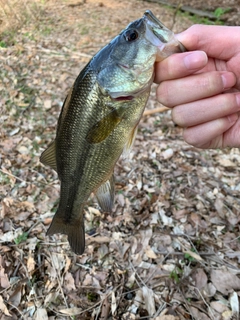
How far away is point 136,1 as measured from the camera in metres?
10.3

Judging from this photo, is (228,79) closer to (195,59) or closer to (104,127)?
(195,59)

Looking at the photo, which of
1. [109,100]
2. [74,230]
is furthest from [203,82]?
[74,230]

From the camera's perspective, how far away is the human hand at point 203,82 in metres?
1.53

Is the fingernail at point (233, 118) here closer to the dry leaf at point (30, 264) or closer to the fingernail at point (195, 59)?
the fingernail at point (195, 59)

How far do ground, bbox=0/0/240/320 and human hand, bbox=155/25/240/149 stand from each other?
1.44 m

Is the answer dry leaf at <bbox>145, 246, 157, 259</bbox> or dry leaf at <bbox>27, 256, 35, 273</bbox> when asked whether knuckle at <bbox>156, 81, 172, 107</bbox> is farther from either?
dry leaf at <bbox>27, 256, 35, 273</bbox>

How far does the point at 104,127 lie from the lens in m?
1.52

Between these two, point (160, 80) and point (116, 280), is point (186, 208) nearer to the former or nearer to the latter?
point (116, 280)

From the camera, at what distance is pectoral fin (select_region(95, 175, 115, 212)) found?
180cm

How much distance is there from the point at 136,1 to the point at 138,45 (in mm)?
9902

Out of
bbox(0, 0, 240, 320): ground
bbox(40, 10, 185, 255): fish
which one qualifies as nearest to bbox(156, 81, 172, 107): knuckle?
bbox(40, 10, 185, 255): fish

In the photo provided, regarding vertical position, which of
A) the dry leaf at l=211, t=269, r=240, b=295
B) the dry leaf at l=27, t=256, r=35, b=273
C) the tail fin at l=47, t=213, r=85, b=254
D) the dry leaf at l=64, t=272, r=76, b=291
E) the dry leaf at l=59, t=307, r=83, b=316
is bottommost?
the dry leaf at l=211, t=269, r=240, b=295

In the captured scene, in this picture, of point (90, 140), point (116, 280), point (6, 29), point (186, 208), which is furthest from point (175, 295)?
point (6, 29)

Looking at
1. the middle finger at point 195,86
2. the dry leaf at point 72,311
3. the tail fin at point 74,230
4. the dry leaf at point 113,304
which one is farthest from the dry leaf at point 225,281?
the middle finger at point 195,86
